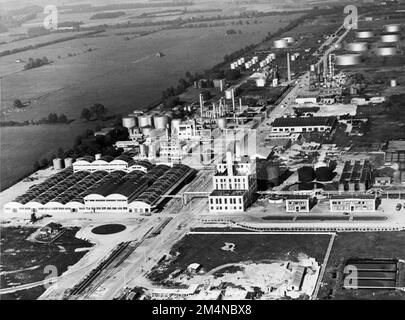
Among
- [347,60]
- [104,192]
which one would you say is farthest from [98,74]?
[104,192]

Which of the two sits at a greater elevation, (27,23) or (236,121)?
(27,23)

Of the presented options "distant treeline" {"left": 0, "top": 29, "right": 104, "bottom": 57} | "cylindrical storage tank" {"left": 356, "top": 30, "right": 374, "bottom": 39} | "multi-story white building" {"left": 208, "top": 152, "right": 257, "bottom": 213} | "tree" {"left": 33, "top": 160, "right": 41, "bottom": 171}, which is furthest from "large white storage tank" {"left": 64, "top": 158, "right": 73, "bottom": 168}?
"cylindrical storage tank" {"left": 356, "top": 30, "right": 374, "bottom": 39}

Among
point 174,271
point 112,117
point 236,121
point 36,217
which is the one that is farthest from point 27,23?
point 174,271

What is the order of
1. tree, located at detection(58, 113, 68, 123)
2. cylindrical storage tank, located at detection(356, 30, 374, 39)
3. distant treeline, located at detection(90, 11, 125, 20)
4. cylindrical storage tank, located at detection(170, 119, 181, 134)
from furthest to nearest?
cylindrical storage tank, located at detection(356, 30, 374, 39) < distant treeline, located at detection(90, 11, 125, 20) < tree, located at detection(58, 113, 68, 123) < cylindrical storage tank, located at detection(170, 119, 181, 134)

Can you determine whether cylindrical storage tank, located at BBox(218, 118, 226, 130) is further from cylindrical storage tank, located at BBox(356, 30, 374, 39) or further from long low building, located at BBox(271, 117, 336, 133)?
cylindrical storage tank, located at BBox(356, 30, 374, 39)

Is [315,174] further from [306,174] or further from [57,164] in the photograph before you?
[57,164]
